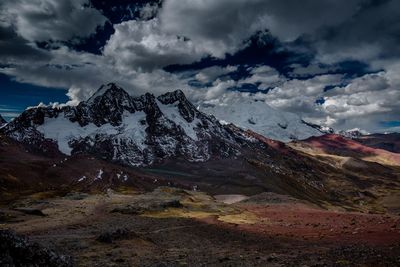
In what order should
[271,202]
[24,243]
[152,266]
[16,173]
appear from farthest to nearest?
[16,173] → [271,202] → [152,266] → [24,243]

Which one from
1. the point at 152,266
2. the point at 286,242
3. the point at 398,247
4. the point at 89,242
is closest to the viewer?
the point at 152,266

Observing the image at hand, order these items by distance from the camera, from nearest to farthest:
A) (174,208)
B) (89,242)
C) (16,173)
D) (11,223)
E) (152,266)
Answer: (152,266), (89,242), (11,223), (174,208), (16,173)

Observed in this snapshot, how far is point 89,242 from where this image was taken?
4075cm

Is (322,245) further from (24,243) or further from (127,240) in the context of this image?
(24,243)

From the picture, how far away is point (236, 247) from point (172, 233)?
17068 millimetres

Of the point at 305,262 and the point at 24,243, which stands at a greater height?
the point at 24,243

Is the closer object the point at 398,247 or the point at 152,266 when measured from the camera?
the point at 152,266

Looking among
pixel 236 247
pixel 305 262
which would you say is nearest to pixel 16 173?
pixel 236 247

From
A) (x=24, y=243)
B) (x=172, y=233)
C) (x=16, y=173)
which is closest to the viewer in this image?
(x=24, y=243)

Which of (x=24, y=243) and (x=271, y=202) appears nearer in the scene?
(x=24, y=243)

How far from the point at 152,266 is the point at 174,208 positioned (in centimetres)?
7988

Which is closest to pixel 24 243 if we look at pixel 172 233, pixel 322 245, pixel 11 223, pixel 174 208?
pixel 322 245

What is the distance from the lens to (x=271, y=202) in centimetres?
14262

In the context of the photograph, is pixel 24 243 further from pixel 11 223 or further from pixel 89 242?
pixel 11 223
